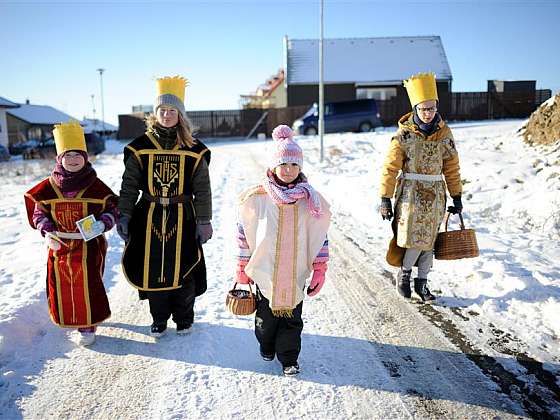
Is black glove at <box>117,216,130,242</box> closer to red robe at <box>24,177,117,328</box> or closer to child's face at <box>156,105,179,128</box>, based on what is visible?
red robe at <box>24,177,117,328</box>

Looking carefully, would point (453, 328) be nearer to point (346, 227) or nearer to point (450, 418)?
point (450, 418)

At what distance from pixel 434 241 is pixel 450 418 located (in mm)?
1998

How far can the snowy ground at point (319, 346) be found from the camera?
9.62ft

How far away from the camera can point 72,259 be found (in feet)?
12.0

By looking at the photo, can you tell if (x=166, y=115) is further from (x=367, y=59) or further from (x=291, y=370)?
(x=367, y=59)

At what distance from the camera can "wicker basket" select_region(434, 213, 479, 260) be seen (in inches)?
173

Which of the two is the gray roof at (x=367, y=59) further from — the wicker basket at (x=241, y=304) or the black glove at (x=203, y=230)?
the wicker basket at (x=241, y=304)

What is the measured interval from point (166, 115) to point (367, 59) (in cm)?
3228

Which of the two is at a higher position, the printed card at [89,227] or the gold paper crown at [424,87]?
the gold paper crown at [424,87]

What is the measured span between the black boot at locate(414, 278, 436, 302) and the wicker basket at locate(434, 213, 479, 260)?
30 centimetres

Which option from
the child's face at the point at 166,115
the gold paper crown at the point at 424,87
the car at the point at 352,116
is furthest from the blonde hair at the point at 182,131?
the car at the point at 352,116

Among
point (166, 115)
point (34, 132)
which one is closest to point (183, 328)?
point (166, 115)

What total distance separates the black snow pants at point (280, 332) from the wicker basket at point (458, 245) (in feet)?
6.07

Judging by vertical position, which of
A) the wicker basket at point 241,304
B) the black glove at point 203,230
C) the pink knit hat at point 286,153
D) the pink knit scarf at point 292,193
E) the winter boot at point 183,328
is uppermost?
the pink knit hat at point 286,153
